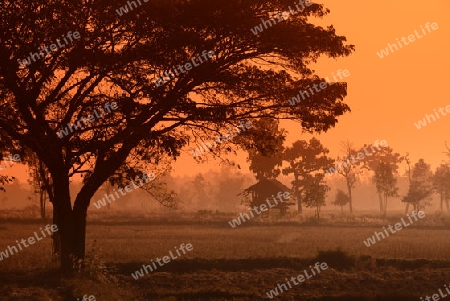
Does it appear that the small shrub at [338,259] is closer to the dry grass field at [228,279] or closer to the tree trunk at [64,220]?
the dry grass field at [228,279]

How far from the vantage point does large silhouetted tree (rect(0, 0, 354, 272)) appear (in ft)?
59.8

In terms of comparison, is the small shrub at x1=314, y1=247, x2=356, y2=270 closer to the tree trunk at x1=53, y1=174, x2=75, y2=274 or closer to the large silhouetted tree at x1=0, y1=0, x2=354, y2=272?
the large silhouetted tree at x1=0, y1=0, x2=354, y2=272

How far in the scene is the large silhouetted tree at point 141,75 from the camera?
59.8ft

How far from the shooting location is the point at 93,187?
20.9 m

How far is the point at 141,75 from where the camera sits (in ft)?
64.5

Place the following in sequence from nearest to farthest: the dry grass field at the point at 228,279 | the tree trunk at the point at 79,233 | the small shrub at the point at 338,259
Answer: the dry grass field at the point at 228,279 → the tree trunk at the point at 79,233 → the small shrub at the point at 338,259

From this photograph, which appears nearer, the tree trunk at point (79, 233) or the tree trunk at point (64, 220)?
the tree trunk at point (64, 220)

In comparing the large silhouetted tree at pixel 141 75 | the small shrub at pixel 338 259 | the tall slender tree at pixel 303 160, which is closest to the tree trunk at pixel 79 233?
the large silhouetted tree at pixel 141 75

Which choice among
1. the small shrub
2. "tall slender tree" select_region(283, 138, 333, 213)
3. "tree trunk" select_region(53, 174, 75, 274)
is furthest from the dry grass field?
"tall slender tree" select_region(283, 138, 333, 213)

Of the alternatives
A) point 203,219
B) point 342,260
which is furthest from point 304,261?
point 203,219

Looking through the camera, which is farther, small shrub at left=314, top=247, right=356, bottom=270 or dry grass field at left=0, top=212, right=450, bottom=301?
small shrub at left=314, top=247, right=356, bottom=270

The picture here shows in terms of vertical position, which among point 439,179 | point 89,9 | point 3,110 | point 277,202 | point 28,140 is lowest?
point 439,179

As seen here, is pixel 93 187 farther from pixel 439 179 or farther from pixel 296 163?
→ pixel 439 179

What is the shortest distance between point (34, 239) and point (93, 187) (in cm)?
2187
